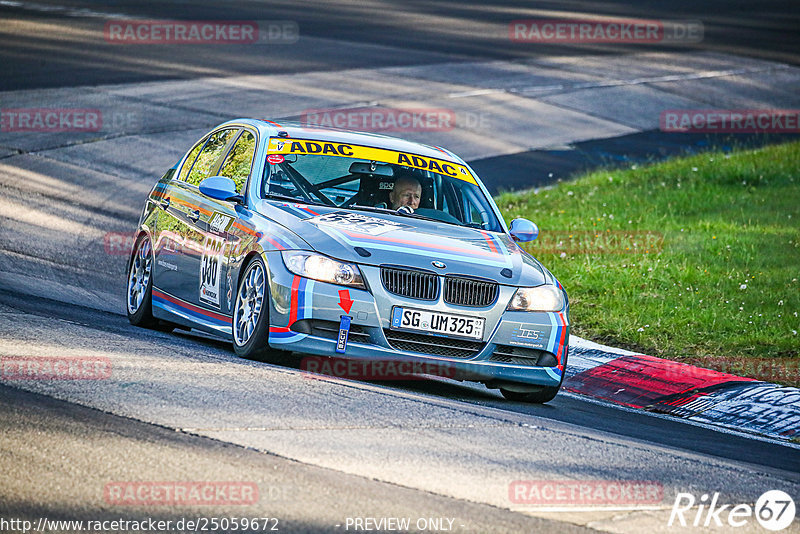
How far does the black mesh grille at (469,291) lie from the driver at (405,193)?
1.38 meters

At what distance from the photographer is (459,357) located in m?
8.23

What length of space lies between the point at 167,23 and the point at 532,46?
32.0ft

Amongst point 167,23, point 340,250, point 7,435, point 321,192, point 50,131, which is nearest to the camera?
point 7,435

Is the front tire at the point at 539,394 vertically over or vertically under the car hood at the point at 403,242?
under

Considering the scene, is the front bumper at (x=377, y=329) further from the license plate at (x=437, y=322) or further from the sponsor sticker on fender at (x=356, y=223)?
the sponsor sticker on fender at (x=356, y=223)

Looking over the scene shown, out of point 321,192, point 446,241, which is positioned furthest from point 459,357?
point 321,192

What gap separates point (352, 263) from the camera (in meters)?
8.06

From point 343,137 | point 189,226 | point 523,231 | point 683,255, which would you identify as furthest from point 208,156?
point 683,255

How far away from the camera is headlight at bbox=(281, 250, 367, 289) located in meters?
8.04

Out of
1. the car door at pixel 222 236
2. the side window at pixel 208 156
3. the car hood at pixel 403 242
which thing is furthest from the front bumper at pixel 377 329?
the side window at pixel 208 156

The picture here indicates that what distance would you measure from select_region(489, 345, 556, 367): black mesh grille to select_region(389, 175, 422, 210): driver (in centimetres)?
158

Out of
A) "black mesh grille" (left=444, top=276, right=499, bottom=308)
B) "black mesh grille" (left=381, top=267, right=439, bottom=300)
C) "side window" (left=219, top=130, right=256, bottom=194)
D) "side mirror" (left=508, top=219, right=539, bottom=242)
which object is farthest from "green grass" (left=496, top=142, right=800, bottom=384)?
"side window" (left=219, top=130, right=256, bottom=194)

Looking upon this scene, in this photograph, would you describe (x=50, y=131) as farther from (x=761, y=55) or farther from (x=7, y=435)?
(x=761, y=55)

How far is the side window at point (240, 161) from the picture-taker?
31.2 feet
